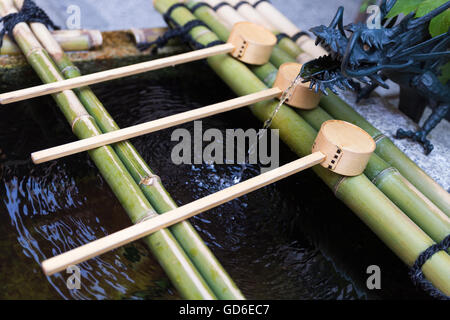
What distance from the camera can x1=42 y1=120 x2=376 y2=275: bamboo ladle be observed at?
92.5 inches

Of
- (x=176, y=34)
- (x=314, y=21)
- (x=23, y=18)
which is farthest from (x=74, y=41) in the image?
(x=314, y=21)

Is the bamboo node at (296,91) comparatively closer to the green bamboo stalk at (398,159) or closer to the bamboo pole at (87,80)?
the green bamboo stalk at (398,159)

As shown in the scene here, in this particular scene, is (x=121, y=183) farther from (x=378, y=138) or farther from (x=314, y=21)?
(x=314, y=21)

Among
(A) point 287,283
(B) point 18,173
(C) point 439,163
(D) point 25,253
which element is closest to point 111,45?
(B) point 18,173

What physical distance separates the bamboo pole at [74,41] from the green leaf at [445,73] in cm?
275

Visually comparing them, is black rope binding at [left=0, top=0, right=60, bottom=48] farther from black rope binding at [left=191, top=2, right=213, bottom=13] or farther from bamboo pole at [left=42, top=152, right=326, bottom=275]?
bamboo pole at [left=42, top=152, right=326, bottom=275]

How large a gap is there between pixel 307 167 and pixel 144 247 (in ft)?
3.55

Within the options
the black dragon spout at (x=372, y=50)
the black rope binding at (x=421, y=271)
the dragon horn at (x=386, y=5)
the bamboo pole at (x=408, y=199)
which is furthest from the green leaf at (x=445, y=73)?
the black rope binding at (x=421, y=271)

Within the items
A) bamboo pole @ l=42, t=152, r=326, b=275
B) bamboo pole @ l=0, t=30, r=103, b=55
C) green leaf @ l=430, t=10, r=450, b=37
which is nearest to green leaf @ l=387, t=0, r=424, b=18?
green leaf @ l=430, t=10, r=450, b=37

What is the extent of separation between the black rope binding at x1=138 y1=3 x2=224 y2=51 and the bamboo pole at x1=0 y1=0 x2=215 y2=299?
105 cm

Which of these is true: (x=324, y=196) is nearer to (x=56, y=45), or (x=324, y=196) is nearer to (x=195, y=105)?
(x=195, y=105)

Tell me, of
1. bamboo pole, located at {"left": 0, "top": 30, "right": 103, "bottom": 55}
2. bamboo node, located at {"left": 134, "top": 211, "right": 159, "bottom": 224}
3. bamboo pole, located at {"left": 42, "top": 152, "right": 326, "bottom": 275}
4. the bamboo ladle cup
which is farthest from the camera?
bamboo pole, located at {"left": 0, "top": 30, "right": 103, "bottom": 55}

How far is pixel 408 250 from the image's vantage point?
8.58 ft

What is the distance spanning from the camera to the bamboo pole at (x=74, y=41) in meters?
3.77
